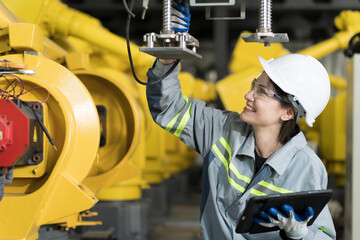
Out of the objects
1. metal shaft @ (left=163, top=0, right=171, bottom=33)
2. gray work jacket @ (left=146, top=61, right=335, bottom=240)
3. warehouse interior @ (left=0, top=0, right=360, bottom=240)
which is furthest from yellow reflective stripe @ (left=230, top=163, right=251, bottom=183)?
metal shaft @ (left=163, top=0, right=171, bottom=33)

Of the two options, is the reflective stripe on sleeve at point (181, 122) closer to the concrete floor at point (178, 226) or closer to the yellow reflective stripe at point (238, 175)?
the yellow reflective stripe at point (238, 175)

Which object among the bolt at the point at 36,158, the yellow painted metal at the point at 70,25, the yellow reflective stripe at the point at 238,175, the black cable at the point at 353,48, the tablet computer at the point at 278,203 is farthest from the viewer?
the black cable at the point at 353,48

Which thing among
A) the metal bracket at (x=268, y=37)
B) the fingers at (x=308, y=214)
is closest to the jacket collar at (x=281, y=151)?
the fingers at (x=308, y=214)

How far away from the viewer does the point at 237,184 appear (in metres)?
1.94

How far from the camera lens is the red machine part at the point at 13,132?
1.68m

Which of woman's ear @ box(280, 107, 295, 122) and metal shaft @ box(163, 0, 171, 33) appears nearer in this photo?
metal shaft @ box(163, 0, 171, 33)

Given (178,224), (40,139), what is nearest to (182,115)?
(40,139)

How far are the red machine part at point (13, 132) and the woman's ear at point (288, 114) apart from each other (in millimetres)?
985

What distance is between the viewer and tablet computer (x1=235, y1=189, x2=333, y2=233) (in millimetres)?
1600

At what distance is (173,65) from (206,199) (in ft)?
1.95

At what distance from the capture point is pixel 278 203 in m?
1.64

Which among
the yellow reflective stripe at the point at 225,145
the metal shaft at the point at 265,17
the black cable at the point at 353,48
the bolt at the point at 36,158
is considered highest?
the black cable at the point at 353,48

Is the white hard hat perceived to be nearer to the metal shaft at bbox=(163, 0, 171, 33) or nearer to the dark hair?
the dark hair

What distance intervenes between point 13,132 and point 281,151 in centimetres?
98
